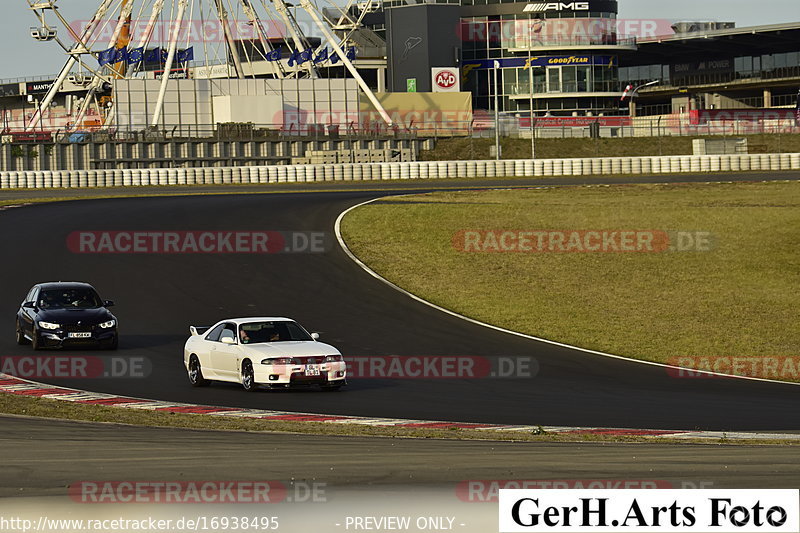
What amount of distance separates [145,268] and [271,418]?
17.0 meters

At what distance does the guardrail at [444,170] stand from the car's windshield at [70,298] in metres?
40.6

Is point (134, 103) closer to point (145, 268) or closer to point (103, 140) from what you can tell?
point (103, 140)

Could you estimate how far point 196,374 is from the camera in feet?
60.5

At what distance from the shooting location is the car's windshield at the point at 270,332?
60.3 feet

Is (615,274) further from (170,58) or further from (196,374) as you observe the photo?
(170,58)

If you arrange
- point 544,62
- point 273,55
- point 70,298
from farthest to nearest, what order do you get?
point 544,62, point 273,55, point 70,298

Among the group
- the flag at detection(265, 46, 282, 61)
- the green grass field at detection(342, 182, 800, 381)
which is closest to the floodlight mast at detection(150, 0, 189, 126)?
the flag at detection(265, 46, 282, 61)

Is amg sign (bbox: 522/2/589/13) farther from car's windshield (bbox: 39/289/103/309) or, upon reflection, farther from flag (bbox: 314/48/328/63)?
car's windshield (bbox: 39/289/103/309)

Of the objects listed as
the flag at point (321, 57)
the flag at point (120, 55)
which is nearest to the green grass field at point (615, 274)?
the flag at point (120, 55)

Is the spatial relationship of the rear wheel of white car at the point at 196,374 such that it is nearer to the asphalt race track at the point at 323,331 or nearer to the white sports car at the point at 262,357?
the white sports car at the point at 262,357

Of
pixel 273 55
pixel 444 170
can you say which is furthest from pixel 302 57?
pixel 444 170

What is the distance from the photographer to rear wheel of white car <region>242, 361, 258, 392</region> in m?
17.8

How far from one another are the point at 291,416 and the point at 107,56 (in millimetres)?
72918

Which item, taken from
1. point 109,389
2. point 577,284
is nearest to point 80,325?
point 109,389
